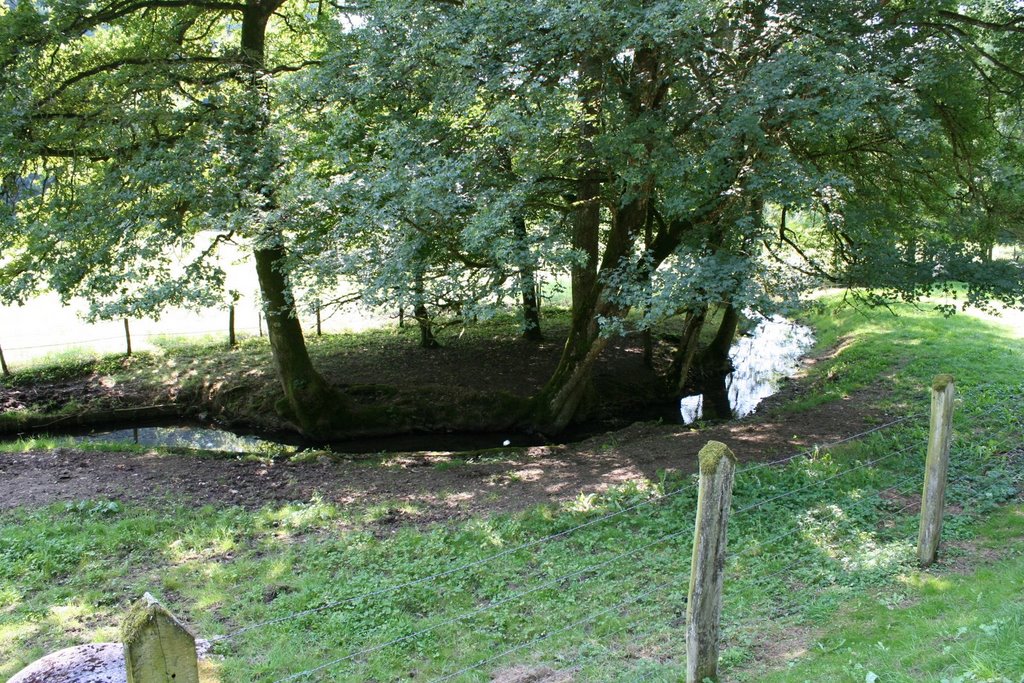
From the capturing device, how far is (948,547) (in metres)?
6.35

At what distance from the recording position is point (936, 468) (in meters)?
5.88

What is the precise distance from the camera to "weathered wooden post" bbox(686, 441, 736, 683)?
4195mm

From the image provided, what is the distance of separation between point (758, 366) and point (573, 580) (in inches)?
590

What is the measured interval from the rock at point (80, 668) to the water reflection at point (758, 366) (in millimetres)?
12108

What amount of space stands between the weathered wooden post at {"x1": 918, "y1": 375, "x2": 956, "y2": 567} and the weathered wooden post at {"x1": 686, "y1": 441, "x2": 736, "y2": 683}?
255 cm

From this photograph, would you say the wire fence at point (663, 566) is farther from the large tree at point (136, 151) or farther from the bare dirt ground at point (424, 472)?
the large tree at point (136, 151)

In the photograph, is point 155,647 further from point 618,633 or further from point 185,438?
point 185,438

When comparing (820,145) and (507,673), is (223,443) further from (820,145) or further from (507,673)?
(820,145)

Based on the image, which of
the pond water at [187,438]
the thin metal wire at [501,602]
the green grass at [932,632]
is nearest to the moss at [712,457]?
the green grass at [932,632]

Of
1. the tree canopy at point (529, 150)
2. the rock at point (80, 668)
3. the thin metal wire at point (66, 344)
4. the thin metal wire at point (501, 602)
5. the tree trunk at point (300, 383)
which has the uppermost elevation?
the tree canopy at point (529, 150)

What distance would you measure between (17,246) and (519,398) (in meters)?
9.55

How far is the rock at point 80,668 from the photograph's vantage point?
14.0 ft

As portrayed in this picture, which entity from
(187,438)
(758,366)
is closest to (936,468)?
(187,438)

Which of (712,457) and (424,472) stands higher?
(712,457)
